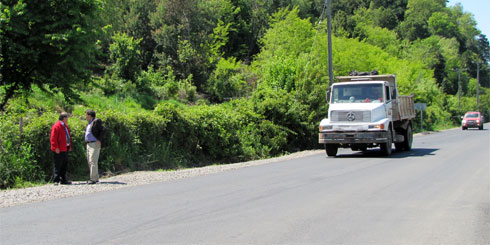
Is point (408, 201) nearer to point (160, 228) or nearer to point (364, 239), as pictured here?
point (364, 239)

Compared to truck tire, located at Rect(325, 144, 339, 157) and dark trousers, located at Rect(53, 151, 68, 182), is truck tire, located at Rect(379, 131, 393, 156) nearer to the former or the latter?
truck tire, located at Rect(325, 144, 339, 157)

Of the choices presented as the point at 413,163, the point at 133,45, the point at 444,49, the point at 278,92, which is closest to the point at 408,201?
the point at 413,163

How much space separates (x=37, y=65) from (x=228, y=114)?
814cm

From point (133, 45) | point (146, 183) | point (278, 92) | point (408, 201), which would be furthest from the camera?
point (133, 45)

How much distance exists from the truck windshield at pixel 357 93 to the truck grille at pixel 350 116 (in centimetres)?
86

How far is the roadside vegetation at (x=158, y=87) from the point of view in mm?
14953

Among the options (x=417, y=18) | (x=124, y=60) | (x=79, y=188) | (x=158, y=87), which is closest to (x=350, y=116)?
(x=79, y=188)

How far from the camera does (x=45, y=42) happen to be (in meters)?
15.1

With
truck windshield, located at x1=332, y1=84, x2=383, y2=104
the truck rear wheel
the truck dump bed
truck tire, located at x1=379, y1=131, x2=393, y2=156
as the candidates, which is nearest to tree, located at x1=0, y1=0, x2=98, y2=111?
truck windshield, located at x1=332, y1=84, x2=383, y2=104

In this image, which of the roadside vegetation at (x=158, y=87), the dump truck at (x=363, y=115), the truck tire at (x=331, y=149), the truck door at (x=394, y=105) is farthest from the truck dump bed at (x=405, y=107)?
the roadside vegetation at (x=158, y=87)

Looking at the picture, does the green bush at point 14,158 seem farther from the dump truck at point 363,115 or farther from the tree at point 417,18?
the tree at point 417,18

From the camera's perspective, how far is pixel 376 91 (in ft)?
65.7

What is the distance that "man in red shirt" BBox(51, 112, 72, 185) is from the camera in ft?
39.4

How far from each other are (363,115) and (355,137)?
93 cm
